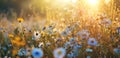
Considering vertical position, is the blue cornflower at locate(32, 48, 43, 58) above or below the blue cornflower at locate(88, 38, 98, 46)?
below

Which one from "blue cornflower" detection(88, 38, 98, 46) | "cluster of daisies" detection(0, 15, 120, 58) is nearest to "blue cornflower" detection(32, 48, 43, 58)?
"cluster of daisies" detection(0, 15, 120, 58)

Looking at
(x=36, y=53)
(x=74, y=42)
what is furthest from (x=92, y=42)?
(x=36, y=53)

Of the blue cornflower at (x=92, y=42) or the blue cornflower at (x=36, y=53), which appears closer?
the blue cornflower at (x=36, y=53)

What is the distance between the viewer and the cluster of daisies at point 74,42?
344 cm

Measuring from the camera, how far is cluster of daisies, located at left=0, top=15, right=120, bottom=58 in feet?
11.3

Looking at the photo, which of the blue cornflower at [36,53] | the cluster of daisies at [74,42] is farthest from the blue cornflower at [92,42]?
the blue cornflower at [36,53]

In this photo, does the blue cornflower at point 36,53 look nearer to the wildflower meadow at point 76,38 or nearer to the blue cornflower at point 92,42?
the wildflower meadow at point 76,38

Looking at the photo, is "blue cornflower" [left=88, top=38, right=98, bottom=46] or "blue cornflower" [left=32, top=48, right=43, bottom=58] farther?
"blue cornflower" [left=88, top=38, right=98, bottom=46]

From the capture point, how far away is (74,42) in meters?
3.63

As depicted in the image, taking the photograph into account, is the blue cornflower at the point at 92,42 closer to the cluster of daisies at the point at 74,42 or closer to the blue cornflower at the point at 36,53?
the cluster of daisies at the point at 74,42

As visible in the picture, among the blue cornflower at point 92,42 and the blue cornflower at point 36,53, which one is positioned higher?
the blue cornflower at point 92,42

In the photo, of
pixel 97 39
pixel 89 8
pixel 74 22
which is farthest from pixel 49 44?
pixel 89 8

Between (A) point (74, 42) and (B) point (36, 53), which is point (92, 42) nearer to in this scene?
(A) point (74, 42)

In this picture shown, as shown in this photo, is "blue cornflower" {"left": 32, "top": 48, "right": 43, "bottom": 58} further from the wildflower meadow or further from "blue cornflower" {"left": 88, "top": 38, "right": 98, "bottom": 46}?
"blue cornflower" {"left": 88, "top": 38, "right": 98, "bottom": 46}
